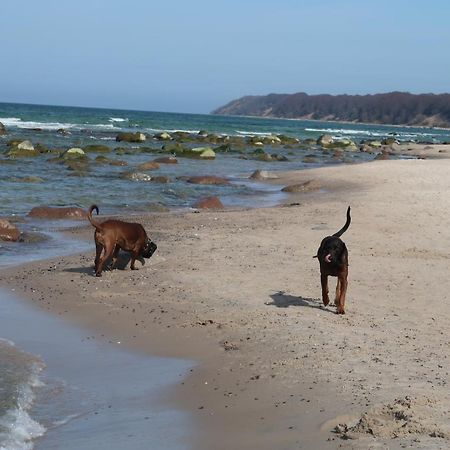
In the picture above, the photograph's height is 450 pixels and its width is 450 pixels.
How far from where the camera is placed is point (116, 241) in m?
10.8

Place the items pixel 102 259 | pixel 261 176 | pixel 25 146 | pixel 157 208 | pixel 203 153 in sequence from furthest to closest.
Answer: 1. pixel 203 153
2. pixel 25 146
3. pixel 261 176
4. pixel 157 208
5. pixel 102 259

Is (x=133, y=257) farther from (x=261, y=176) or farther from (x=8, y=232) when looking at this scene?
(x=261, y=176)

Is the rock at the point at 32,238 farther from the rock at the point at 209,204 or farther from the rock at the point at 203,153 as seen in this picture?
the rock at the point at 203,153

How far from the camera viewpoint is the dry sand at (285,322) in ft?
18.0

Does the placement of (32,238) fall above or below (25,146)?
below

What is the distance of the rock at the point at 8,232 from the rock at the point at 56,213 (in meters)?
2.87

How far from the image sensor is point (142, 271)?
11.0 metres

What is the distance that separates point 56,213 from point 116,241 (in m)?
6.55

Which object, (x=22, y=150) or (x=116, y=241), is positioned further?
(x=22, y=150)

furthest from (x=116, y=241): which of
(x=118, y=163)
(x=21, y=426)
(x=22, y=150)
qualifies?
(x=22, y=150)

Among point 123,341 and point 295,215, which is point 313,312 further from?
point 295,215

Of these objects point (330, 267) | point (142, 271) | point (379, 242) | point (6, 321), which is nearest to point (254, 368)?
point (330, 267)

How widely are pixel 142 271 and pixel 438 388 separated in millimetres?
5708

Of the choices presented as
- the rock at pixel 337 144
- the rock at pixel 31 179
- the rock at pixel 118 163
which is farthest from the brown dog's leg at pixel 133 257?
the rock at pixel 337 144
